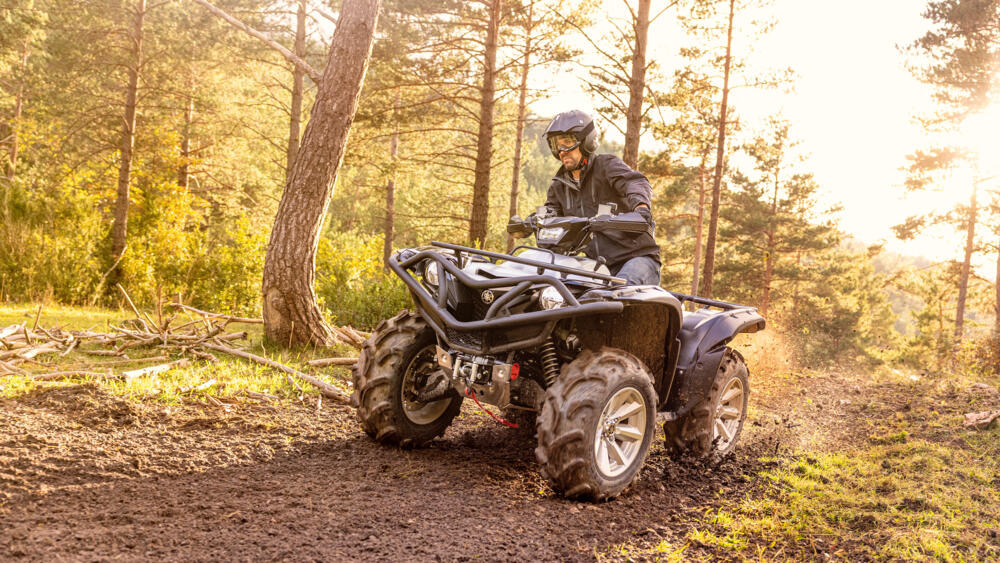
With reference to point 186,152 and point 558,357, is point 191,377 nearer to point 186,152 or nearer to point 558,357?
point 558,357

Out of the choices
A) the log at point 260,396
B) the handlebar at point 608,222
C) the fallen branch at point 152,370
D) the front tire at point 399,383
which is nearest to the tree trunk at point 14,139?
the fallen branch at point 152,370

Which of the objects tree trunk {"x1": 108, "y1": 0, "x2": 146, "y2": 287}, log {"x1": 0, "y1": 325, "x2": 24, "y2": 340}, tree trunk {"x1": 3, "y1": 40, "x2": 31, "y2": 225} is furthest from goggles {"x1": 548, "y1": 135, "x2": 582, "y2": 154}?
tree trunk {"x1": 108, "y1": 0, "x2": 146, "y2": 287}

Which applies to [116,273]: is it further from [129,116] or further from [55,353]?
[55,353]

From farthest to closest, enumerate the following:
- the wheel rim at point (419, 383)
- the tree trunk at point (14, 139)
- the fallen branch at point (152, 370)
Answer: the tree trunk at point (14, 139) < the fallen branch at point (152, 370) < the wheel rim at point (419, 383)

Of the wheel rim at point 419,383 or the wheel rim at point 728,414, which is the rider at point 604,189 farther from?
the wheel rim at point 419,383

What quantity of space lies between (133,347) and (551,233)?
5795 mm

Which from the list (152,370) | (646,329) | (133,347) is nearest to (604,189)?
(646,329)

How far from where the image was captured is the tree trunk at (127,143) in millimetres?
19266

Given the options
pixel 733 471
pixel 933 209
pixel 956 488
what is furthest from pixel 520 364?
pixel 933 209

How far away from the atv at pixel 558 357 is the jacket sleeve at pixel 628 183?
0.84 ft

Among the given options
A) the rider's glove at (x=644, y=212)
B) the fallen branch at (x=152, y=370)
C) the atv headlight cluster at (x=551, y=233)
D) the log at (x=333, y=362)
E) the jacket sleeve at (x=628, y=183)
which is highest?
the jacket sleeve at (x=628, y=183)

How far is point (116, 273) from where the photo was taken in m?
19.6

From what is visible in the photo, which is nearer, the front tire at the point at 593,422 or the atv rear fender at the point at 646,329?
the front tire at the point at 593,422

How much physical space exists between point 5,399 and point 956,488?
6.68 m
